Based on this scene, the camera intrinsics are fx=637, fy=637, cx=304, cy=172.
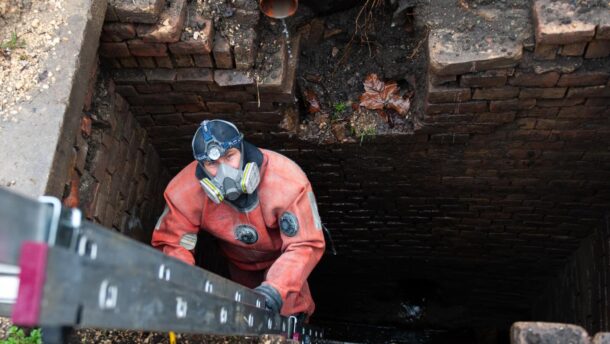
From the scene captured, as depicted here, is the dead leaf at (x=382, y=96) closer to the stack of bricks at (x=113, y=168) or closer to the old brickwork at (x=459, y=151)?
the old brickwork at (x=459, y=151)

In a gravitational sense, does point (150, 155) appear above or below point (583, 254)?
above

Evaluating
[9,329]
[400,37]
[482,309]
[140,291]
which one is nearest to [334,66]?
[400,37]

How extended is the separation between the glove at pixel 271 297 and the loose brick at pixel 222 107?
1.54m

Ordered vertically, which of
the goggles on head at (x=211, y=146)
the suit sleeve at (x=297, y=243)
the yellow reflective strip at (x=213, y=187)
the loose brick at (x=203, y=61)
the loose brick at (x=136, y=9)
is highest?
the loose brick at (x=136, y=9)

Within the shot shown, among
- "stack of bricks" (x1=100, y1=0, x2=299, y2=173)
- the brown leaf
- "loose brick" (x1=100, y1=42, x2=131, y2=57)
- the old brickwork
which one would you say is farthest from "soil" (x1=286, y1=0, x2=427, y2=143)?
"loose brick" (x1=100, y1=42, x2=131, y2=57)

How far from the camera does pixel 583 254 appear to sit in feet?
18.8

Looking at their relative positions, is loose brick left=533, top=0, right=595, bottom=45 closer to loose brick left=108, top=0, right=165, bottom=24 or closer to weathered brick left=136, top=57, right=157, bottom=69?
loose brick left=108, top=0, right=165, bottom=24

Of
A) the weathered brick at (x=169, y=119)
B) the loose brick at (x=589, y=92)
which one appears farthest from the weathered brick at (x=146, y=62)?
the loose brick at (x=589, y=92)

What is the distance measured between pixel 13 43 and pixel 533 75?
121 inches

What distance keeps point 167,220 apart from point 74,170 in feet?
2.06

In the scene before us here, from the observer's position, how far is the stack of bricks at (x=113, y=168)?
3980 mm

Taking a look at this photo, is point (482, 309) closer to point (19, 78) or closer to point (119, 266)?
point (19, 78)

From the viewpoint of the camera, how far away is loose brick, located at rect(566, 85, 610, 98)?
4.05m

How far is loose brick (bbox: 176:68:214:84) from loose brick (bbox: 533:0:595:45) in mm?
2062
